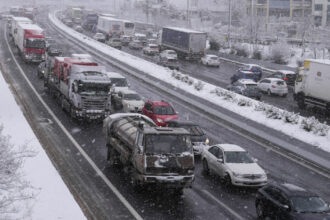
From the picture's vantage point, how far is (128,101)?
110 ft

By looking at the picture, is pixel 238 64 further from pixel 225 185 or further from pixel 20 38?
pixel 225 185

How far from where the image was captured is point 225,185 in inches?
805

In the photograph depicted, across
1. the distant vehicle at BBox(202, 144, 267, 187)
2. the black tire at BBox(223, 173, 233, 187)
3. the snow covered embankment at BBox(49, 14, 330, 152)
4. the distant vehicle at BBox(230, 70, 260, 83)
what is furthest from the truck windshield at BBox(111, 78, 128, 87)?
the black tire at BBox(223, 173, 233, 187)

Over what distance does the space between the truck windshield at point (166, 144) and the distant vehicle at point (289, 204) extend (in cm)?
320

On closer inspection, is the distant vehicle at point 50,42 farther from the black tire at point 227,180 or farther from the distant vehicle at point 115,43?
the black tire at point 227,180

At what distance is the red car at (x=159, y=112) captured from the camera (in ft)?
94.0

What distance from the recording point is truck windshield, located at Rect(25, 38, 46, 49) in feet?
173

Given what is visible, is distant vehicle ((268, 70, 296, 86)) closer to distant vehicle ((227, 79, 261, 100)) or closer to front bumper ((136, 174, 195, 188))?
distant vehicle ((227, 79, 261, 100))

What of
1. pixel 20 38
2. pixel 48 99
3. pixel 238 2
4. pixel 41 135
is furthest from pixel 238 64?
pixel 238 2

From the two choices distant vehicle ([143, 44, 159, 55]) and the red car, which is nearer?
the red car

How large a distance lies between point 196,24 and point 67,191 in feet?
357

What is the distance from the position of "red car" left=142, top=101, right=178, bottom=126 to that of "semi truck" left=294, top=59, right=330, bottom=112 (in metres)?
12.9

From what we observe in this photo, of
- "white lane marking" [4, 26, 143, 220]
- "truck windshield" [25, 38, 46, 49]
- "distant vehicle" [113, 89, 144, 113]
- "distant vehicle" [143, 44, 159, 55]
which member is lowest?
"white lane marking" [4, 26, 143, 220]

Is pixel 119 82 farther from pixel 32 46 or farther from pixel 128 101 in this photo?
pixel 32 46
